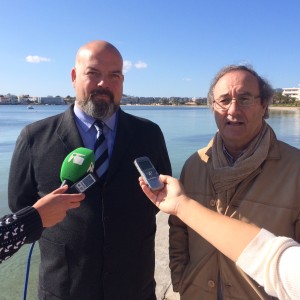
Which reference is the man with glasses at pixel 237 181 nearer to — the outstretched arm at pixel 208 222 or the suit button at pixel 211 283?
the suit button at pixel 211 283

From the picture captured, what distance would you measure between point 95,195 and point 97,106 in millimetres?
625

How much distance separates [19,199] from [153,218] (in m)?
0.97

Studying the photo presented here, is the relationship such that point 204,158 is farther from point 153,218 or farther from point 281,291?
point 281,291

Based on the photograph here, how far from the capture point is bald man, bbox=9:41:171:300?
2.20 meters

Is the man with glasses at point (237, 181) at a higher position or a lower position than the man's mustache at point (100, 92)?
lower

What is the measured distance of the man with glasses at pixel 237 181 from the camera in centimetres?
197

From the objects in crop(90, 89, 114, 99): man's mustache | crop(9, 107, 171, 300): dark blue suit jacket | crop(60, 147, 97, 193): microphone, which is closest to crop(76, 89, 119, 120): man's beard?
crop(90, 89, 114, 99): man's mustache

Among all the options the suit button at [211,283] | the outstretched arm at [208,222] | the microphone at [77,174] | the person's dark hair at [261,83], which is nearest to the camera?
the outstretched arm at [208,222]

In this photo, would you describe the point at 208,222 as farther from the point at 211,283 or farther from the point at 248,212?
the point at 211,283

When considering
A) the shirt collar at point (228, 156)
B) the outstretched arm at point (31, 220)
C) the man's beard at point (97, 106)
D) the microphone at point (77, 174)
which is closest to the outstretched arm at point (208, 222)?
the microphone at point (77, 174)

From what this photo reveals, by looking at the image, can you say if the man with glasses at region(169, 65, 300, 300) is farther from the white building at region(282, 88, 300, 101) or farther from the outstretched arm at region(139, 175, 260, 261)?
the white building at region(282, 88, 300, 101)

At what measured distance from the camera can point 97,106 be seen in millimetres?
2365

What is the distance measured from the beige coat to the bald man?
1.25 ft

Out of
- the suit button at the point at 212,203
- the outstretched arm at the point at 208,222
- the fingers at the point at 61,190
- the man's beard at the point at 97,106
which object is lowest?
the suit button at the point at 212,203
